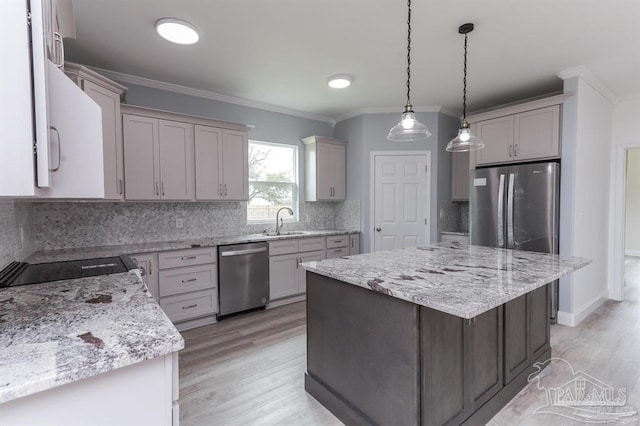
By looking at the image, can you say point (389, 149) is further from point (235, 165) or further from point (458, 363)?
point (458, 363)

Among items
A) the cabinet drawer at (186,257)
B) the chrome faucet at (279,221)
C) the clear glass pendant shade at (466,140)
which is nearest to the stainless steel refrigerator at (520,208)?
the clear glass pendant shade at (466,140)

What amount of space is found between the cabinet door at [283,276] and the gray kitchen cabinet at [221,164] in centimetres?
92

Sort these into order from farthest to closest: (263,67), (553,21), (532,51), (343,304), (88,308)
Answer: (263,67) → (532,51) → (553,21) → (343,304) → (88,308)

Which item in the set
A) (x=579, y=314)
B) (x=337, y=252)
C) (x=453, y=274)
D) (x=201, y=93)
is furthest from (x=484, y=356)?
(x=201, y=93)

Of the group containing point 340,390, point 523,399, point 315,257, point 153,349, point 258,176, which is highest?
point 258,176

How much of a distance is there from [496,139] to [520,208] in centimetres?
93

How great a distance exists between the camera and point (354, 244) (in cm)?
457

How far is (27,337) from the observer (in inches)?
35.7

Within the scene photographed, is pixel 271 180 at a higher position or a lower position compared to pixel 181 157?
lower

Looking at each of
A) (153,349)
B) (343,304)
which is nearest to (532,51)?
(343,304)

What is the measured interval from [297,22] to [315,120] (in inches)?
99.3

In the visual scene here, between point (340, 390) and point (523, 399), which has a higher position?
point (340, 390)

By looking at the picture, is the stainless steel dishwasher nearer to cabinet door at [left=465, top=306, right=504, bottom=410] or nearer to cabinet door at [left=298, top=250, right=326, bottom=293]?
cabinet door at [left=298, top=250, right=326, bottom=293]

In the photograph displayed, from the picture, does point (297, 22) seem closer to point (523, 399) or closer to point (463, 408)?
point (463, 408)
